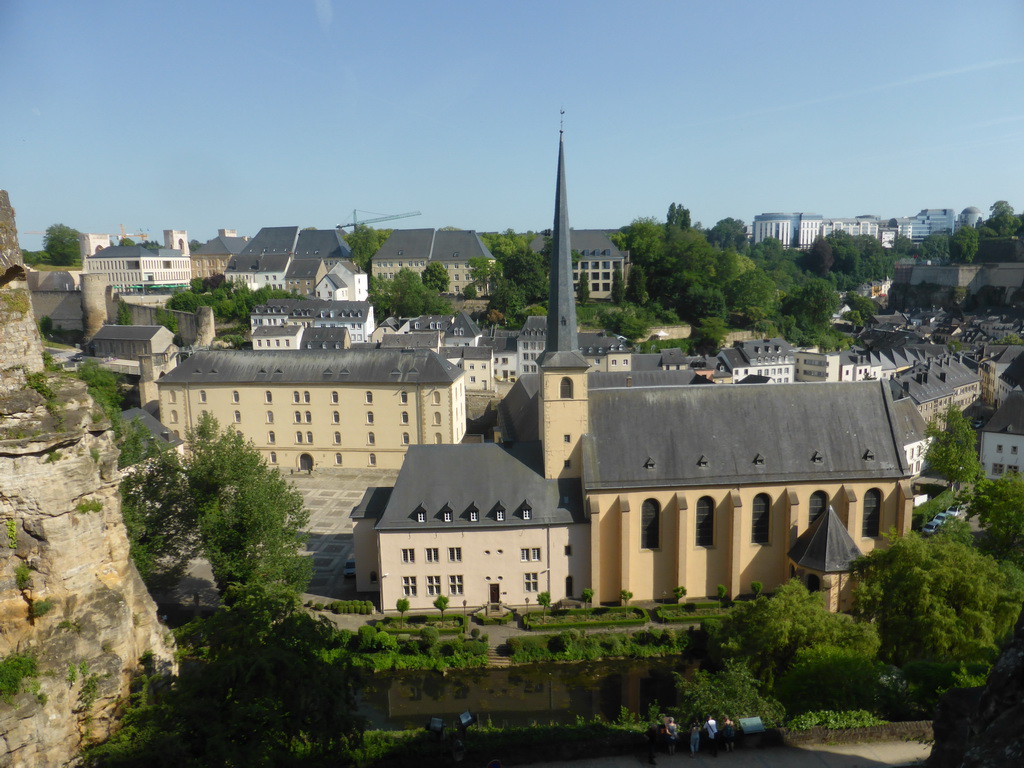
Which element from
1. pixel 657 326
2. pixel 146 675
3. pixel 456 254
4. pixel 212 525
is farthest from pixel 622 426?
pixel 456 254

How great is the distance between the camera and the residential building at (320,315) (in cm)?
10119

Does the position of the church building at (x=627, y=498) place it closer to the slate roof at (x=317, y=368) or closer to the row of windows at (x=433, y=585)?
the row of windows at (x=433, y=585)

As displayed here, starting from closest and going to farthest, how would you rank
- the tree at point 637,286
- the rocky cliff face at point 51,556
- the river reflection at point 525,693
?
1. the rocky cliff face at point 51,556
2. the river reflection at point 525,693
3. the tree at point 637,286

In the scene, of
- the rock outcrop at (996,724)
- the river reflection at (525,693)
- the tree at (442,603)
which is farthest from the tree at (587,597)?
the rock outcrop at (996,724)

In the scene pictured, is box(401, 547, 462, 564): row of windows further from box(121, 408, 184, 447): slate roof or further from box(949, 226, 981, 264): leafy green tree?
box(949, 226, 981, 264): leafy green tree

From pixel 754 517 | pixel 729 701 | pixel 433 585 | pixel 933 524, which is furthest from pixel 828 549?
pixel 433 585

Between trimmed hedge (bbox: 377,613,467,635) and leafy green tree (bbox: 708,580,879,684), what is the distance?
42.7 ft

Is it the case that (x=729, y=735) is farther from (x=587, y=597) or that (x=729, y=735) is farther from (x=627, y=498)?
(x=627, y=498)

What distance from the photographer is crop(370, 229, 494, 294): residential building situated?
129 metres

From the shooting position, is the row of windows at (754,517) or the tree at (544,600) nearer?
the tree at (544,600)

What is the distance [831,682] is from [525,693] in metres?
13.7

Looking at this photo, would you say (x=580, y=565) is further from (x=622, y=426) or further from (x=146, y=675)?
(x=146, y=675)

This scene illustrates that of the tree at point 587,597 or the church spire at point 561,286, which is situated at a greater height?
the church spire at point 561,286

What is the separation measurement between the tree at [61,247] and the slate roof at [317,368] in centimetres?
10427
